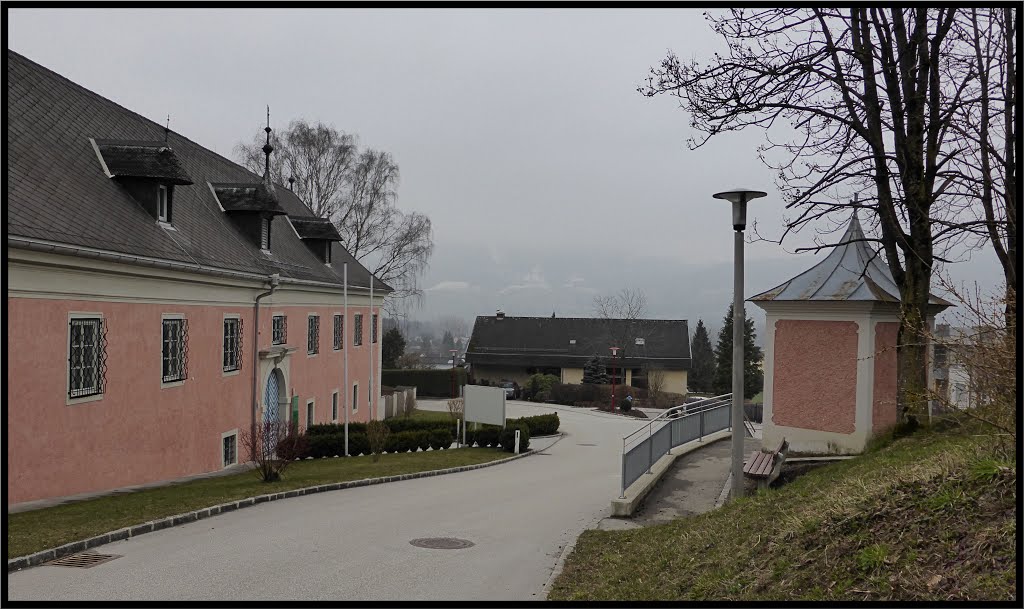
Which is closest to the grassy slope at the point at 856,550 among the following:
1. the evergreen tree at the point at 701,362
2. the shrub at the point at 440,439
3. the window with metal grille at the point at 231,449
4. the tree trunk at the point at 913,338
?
the tree trunk at the point at 913,338

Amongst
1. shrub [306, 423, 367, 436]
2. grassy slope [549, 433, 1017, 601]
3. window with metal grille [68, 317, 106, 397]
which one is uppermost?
window with metal grille [68, 317, 106, 397]

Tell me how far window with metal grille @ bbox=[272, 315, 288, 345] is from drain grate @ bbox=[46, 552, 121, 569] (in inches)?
585

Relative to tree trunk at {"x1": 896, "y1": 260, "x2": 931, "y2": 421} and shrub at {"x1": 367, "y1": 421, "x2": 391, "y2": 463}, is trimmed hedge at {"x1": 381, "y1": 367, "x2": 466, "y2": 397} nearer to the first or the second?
shrub at {"x1": 367, "y1": 421, "x2": 391, "y2": 463}

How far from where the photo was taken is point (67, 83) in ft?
60.4

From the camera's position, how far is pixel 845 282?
15.2 m

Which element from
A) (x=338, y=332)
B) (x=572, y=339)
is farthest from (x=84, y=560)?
(x=572, y=339)

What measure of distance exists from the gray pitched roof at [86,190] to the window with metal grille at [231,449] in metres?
4.38

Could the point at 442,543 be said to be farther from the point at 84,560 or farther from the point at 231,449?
the point at 231,449

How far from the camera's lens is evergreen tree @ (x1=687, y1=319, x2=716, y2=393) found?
7138 cm

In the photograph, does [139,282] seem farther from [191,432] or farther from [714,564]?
[714,564]

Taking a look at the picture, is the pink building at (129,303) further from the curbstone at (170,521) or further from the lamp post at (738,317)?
the lamp post at (738,317)

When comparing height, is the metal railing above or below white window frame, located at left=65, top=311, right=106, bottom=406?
below

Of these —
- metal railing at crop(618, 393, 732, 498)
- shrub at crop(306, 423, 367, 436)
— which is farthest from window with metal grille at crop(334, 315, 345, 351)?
metal railing at crop(618, 393, 732, 498)

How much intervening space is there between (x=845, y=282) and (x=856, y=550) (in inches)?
404
